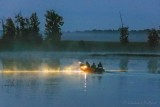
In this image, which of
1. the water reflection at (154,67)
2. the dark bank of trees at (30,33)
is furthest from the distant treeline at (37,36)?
the water reflection at (154,67)

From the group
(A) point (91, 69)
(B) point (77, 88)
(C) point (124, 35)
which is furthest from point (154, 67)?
(C) point (124, 35)

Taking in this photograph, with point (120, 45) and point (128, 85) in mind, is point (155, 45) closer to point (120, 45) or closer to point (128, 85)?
point (120, 45)

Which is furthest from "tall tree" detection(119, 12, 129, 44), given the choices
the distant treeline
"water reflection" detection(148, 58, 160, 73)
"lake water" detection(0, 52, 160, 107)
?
"lake water" detection(0, 52, 160, 107)

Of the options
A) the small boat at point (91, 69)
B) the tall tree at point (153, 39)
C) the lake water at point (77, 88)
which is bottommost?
the lake water at point (77, 88)

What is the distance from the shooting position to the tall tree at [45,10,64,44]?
99875 mm

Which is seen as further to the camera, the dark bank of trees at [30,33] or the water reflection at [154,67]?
the dark bank of trees at [30,33]

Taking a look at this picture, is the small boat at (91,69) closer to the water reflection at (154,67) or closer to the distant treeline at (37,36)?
the water reflection at (154,67)

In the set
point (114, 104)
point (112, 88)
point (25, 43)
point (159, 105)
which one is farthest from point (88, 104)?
point (25, 43)

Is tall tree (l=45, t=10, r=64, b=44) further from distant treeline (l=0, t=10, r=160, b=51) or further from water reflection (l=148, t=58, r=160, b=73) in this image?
water reflection (l=148, t=58, r=160, b=73)

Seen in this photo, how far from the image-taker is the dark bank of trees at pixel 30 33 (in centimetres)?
9762

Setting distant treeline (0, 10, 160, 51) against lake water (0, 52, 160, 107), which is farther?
distant treeline (0, 10, 160, 51)

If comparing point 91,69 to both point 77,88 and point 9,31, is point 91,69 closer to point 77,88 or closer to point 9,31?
point 77,88

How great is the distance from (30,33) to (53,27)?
428cm

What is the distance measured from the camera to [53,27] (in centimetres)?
10319
